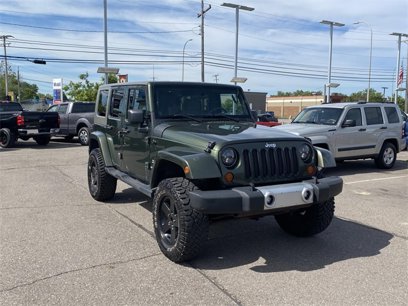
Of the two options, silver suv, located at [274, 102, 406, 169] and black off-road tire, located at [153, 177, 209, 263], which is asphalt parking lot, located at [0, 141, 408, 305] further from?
silver suv, located at [274, 102, 406, 169]

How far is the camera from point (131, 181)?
5754mm

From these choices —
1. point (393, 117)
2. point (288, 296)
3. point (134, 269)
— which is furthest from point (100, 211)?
point (393, 117)

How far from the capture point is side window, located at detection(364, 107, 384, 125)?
1114 centimetres

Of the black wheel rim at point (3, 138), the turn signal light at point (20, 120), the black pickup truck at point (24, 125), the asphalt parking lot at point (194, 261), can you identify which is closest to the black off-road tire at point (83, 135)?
the black pickup truck at point (24, 125)

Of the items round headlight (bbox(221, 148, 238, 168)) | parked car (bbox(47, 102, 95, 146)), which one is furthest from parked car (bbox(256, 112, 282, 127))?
round headlight (bbox(221, 148, 238, 168))

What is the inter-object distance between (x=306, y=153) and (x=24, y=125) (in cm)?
1406

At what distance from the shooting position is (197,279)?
4.02 meters

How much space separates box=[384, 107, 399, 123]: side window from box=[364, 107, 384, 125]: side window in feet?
1.05

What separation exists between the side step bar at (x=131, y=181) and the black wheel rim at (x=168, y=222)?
0.46 meters

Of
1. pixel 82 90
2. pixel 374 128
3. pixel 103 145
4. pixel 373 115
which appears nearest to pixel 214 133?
pixel 103 145

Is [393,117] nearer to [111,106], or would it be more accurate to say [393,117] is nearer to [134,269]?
[111,106]

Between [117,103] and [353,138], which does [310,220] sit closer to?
[117,103]

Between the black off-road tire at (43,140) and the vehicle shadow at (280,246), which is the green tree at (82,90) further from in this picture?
the vehicle shadow at (280,246)

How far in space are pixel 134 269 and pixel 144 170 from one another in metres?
1.56
